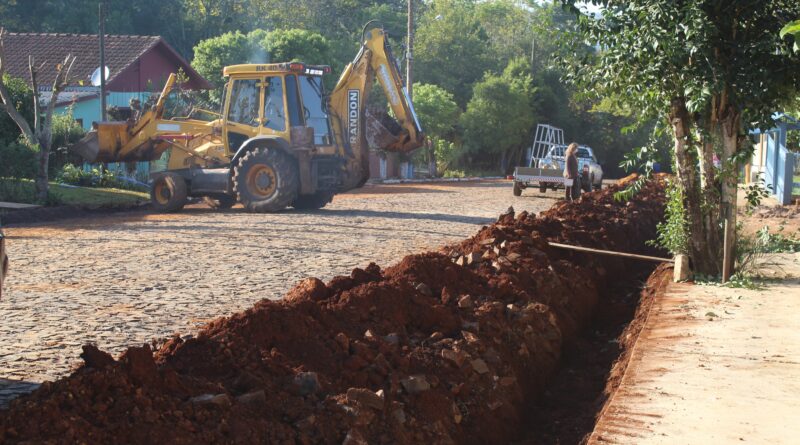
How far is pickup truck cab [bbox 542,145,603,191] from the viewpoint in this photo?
106 feet

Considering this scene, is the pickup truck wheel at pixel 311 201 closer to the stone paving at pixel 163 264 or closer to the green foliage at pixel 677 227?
the stone paving at pixel 163 264

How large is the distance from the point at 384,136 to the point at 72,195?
8025mm

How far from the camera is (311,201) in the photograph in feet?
76.5

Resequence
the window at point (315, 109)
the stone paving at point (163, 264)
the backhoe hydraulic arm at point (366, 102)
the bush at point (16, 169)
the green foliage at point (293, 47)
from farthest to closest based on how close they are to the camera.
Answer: the green foliage at point (293, 47) < the bush at point (16, 169) < the backhoe hydraulic arm at point (366, 102) < the window at point (315, 109) < the stone paving at point (163, 264)

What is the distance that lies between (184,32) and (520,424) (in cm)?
5467

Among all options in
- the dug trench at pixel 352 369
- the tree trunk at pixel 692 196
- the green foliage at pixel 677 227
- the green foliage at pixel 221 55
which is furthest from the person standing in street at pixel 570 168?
the green foliage at pixel 221 55

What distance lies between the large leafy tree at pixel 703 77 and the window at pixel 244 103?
10.4 m

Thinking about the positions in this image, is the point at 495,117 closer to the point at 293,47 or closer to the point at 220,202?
the point at 293,47

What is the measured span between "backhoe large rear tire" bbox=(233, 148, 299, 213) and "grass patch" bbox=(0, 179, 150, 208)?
12.7 ft

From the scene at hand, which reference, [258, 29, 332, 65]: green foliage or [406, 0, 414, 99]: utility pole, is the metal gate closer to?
[258, 29, 332, 65]: green foliage

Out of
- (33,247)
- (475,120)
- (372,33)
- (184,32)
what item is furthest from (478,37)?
(33,247)

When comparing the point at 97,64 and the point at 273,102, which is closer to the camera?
the point at 273,102

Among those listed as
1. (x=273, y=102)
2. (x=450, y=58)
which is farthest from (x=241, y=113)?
(x=450, y=58)

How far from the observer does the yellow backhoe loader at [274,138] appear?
21.6m
